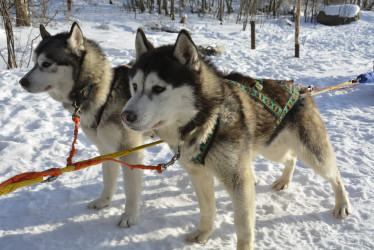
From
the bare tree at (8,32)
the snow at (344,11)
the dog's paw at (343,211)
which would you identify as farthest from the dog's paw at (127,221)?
the snow at (344,11)

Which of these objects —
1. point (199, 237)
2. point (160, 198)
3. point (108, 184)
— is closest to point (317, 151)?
point (199, 237)

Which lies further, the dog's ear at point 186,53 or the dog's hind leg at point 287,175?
the dog's hind leg at point 287,175

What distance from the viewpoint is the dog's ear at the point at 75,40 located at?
8.04 ft

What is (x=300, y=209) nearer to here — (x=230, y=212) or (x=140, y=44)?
(x=230, y=212)

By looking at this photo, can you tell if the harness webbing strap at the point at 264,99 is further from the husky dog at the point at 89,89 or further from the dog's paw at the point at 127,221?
the dog's paw at the point at 127,221

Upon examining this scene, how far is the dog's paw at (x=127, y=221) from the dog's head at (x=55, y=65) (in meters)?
1.24

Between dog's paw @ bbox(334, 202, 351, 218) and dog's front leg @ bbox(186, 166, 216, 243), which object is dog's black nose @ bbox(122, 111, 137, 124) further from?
dog's paw @ bbox(334, 202, 351, 218)

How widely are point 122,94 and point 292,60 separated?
8363 mm

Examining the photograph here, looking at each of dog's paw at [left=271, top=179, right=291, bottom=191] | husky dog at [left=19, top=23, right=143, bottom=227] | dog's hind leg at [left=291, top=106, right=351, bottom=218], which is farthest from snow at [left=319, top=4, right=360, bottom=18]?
husky dog at [left=19, top=23, right=143, bottom=227]

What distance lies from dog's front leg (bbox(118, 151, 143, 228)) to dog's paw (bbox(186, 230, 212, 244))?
0.55 metres

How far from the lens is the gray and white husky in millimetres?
1753

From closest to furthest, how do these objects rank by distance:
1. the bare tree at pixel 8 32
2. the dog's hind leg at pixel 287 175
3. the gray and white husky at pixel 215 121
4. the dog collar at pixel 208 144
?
the gray and white husky at pixel 215 121, the dog collar at pixel 208 144, the dog's hind leg at pixel 287 175, the bare tree at pixel 8 32

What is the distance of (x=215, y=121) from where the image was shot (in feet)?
6.37

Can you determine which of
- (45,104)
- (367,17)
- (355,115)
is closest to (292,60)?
(355,115)
